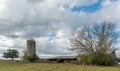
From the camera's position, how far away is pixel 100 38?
43.9 meters

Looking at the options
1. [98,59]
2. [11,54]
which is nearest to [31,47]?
[98,59]

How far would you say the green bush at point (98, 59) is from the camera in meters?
41.6

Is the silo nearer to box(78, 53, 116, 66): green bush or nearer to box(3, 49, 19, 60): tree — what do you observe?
box(78, 53, 116, 66): green bush

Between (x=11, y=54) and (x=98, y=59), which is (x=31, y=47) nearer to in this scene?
(x=98, y=59)

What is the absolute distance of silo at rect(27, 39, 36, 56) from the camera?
48.7m

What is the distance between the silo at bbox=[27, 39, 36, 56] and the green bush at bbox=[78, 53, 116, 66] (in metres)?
11.4

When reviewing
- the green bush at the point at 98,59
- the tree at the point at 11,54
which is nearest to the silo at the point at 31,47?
the green bush at the point at 98,59

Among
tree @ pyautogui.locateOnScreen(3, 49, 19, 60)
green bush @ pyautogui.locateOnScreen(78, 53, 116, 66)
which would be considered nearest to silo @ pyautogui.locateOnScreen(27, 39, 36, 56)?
green bush @ pyautogui.locateOnScreen(78, 53, 116, 66)

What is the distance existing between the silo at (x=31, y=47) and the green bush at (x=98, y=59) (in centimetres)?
1136

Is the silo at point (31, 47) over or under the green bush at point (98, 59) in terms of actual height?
over

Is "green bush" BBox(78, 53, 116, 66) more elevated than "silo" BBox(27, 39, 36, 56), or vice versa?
"silo" BBox(27, 39, 36, 56)

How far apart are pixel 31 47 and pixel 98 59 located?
15.1 m

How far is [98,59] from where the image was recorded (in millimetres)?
41781

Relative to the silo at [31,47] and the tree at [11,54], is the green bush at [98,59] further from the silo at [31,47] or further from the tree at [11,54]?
the tree at [11,54]
